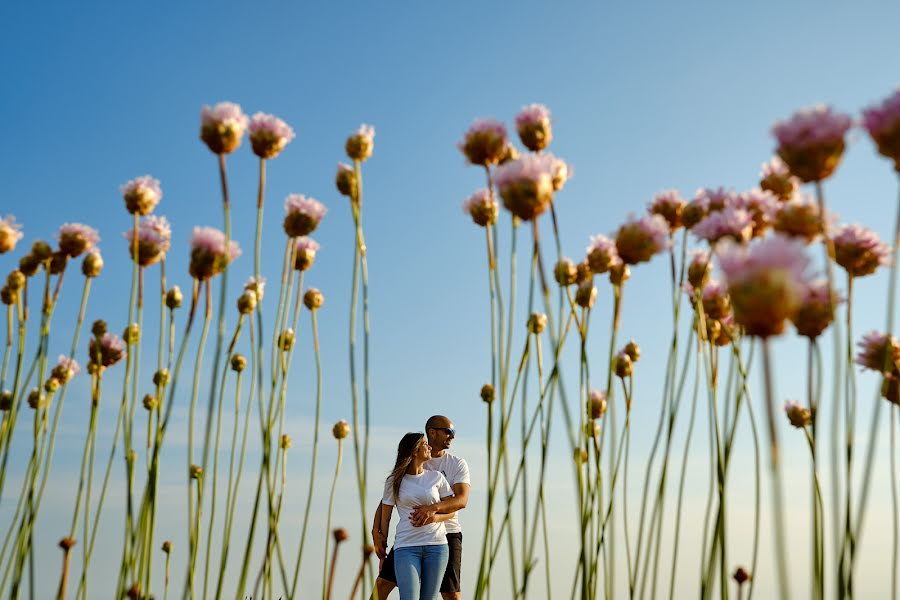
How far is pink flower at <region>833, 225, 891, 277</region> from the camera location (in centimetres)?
167

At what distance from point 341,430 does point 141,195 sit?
1.97 meters

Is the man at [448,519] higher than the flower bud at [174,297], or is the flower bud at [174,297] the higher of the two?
the flower bud at [174,297]

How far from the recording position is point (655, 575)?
206 cm

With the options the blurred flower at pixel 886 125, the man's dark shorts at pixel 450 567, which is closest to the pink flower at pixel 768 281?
the blurred flower at pixel 886 125

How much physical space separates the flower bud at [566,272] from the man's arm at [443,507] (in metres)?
2.06

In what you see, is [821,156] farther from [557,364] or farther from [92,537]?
[92,537]

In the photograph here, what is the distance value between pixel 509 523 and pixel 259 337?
87cm

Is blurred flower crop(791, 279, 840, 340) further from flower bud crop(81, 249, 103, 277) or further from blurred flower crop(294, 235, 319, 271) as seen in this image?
flower bud crop(81, 249, 103, 277)

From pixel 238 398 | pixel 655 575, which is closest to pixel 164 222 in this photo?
pixel 238 398

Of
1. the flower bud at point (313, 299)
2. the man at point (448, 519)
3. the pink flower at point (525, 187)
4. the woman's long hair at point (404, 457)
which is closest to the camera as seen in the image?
the pink flower at point (525, 187)

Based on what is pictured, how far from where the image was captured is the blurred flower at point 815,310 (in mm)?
1324

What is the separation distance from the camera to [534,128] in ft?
6.63

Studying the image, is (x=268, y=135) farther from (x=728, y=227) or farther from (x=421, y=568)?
(x=421, y=568)

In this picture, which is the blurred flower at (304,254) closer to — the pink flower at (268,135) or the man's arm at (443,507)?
the pink flower at (268,135)
